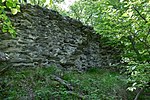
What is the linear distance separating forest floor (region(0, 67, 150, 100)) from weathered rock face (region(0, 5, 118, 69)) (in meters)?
0.35

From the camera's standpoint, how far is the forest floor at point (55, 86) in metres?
3.64

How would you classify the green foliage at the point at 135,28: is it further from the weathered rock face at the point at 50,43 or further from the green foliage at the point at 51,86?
the weathered rock face at the point at 50,43

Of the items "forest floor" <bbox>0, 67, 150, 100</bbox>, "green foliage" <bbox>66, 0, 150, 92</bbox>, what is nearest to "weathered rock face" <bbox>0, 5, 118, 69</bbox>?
"forest floor" <bbox>0, 67, 150, 100</bbox>

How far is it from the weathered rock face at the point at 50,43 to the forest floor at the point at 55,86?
1.16 ft

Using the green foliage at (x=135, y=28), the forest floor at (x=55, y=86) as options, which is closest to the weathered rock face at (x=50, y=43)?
the forest floor at (x=55, y=86)

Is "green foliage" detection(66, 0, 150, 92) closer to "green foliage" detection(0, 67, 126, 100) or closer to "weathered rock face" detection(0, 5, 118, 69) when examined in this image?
"green foliage" detection(0, 67, 126, 100)

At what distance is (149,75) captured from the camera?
4.22 meters

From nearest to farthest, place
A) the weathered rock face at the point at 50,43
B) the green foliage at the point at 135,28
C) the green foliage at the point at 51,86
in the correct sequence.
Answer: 1. the green foliage at the point at 51,86
2. the green foliage at the point at 135,28
3. the weathered rock face at the point at 50,43

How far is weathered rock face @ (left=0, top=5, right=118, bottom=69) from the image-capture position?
15.8 ft

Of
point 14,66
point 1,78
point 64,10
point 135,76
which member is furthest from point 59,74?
point 64,10

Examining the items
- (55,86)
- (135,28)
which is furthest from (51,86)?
(135,28)

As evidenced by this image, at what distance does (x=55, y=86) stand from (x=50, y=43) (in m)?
1.64

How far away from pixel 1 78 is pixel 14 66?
605 millimetres

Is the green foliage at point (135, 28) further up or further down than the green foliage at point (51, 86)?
further up
